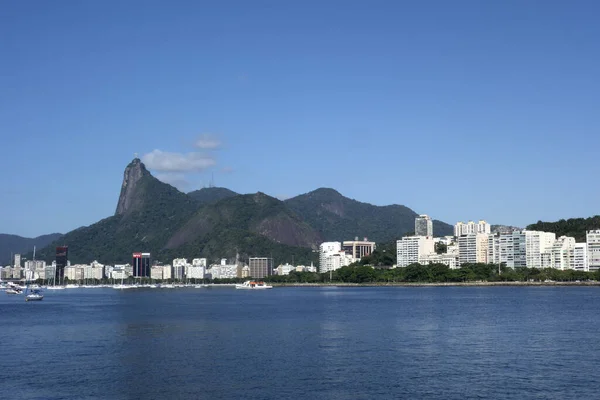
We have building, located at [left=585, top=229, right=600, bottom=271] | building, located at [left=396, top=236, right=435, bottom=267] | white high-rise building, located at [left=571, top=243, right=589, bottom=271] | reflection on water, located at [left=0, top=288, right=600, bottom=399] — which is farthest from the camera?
building, located at [left=396, top=236, right=435, bottom=267]

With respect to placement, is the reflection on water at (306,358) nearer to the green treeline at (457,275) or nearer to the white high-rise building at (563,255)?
the green treeline at (457,275)

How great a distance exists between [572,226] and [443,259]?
28.7 meters

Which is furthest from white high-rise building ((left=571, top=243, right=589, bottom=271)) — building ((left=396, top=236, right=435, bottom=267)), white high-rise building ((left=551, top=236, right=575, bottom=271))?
building ((left=396, top=236, right=435, bottom=267))

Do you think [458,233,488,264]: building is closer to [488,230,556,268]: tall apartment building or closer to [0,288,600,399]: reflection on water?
[488,230,556,268]: tall apartment building

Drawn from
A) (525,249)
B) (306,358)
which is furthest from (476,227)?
(306,358)

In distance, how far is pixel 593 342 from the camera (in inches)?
1309

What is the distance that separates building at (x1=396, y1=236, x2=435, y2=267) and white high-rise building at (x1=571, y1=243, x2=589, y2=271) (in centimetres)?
4561

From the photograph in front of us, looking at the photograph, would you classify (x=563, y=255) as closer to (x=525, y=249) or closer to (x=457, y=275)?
(x=525, y=249)

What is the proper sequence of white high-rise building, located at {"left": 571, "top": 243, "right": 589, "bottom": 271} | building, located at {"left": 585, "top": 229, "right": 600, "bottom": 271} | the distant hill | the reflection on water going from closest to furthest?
the reflection on water → building, located at {"left": 585, "top": 229, "right": 600, "bottom": 271} → white high-rise building, located at {"left": 571, "top": 243, "right": 589, "bottom": 271} → the distant hill

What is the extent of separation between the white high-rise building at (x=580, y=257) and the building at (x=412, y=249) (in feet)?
150

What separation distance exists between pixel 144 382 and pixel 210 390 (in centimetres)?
288

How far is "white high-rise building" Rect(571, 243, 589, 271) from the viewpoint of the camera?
13300 centimetres

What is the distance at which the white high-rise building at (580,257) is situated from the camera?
133 metres

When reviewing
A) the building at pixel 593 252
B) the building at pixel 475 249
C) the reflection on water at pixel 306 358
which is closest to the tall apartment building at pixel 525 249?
the building at pixel 475 249
